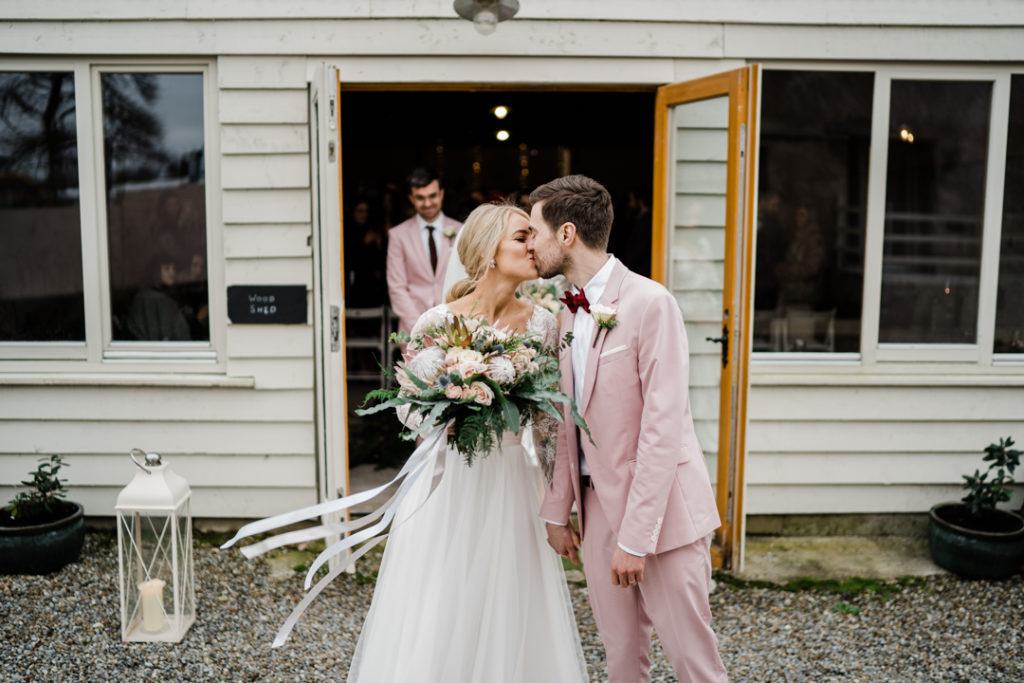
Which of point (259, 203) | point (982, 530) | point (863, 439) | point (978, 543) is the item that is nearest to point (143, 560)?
point (259, 203)

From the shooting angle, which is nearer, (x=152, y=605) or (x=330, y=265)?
(x=152, y=605)

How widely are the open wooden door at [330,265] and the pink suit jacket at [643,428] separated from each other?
194 cm

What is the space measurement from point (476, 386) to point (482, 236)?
30.5 inches

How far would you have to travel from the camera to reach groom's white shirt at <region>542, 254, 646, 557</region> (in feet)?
8.53

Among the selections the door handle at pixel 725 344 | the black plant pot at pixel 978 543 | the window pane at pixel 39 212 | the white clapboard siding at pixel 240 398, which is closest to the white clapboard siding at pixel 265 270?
the white clapboard siding at pixel 240 398

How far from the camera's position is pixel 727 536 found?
14.8 ft

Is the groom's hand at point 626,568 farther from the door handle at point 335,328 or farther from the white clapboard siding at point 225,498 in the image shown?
the white clapboard siding at point 225,498

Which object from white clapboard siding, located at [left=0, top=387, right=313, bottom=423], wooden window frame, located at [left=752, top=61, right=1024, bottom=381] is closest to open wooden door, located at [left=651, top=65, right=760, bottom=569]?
wooden window frame, located at [left=752, top=61, right=1024, bottom=381]

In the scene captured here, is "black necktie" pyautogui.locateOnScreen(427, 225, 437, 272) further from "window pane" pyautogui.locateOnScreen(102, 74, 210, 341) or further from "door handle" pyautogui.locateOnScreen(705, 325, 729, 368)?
"door handle" pyautogui.locateOnScreen(705, 325, 729, 368)

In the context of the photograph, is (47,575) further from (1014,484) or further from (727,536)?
(1014,484)

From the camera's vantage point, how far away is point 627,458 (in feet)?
8.21

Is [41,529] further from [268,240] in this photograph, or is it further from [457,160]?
[457,160]

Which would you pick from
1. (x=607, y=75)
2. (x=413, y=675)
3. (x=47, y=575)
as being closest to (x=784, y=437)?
(x=607, y=75)

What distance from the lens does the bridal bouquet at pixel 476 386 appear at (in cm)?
247
